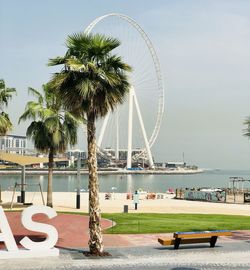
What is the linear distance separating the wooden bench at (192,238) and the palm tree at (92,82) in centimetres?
293

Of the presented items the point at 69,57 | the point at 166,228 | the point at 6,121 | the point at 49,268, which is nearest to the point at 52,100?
the point at 6,121

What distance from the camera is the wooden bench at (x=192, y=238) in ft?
57.4

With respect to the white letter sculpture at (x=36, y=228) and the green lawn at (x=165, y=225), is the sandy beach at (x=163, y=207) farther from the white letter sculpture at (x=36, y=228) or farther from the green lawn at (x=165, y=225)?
the white letter sculpture at (x=36, y=228)

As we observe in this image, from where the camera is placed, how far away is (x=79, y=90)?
16422mm

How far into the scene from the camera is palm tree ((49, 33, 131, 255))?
647 inches

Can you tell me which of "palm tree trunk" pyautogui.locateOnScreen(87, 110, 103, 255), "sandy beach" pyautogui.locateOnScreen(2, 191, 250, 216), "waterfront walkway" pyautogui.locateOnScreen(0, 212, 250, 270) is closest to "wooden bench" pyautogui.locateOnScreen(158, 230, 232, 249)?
"waterfront walkway" pyautogui.locateOnScreen(0, 212, 250, 270)

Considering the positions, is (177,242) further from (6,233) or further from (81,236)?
(6,233)

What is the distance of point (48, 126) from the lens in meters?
34.8

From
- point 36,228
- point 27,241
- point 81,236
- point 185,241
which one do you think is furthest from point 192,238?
point 27,241

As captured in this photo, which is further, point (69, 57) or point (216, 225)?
point (216, 225)

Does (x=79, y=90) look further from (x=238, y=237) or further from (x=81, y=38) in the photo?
(x=238, y=237)

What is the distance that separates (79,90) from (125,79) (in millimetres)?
1925

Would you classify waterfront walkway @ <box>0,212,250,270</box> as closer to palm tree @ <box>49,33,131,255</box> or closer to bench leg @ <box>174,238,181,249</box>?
bench leg @ <box>174,238,181,249</box>

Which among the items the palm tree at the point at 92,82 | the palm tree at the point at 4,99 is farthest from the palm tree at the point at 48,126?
the palm tree at the point at 92,82
